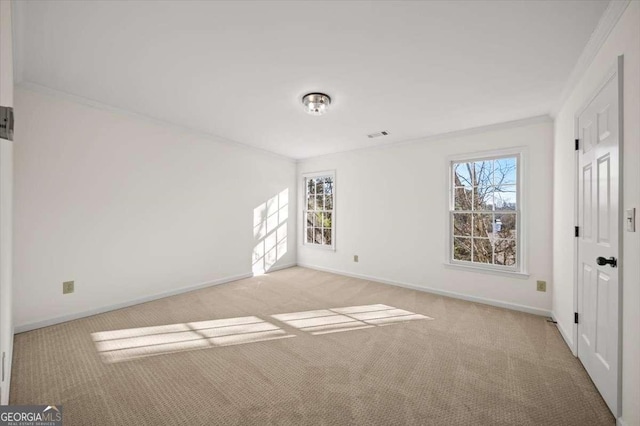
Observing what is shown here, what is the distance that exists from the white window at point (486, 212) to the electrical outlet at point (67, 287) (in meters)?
4.86

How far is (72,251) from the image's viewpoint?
9.66ft

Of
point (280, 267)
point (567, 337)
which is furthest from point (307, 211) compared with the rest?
point (567, 337)

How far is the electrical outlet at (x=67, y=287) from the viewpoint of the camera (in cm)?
290

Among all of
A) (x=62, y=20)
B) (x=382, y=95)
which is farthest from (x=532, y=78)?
(x=62, y=20)

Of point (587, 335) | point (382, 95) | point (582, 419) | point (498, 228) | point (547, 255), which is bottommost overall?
point (582, 419)

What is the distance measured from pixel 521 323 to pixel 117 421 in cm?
378

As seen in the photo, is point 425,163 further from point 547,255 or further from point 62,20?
point 62,20

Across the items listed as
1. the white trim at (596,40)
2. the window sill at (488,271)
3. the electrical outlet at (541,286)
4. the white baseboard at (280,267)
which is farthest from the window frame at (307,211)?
the white trim at (596,40)

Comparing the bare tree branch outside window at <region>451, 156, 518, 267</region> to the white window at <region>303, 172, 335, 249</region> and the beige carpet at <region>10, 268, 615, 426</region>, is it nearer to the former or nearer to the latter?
the beige carpet at <region>10, 268, 615, 426</region>

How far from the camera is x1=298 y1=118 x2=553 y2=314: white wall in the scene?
11.0 feet

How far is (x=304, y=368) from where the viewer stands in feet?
6.95

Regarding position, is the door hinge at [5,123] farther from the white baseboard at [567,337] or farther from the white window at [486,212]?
the white window at [486,212]

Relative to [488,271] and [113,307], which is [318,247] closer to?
[488,271]

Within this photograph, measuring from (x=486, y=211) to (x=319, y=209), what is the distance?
10.3ft
